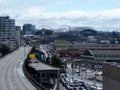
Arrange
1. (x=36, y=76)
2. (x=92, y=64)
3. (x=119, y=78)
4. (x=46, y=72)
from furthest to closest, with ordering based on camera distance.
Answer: (x=92, y=64)
(x=36, y=76)
(x=46, y=72)
(x=119, y=78)

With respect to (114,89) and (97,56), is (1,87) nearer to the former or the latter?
(114,89)

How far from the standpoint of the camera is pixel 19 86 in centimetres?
4194

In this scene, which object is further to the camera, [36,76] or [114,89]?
[36,76]

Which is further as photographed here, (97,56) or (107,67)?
(97,56)

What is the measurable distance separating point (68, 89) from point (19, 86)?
19.3 m

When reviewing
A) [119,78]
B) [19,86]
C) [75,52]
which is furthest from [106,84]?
[75,52]

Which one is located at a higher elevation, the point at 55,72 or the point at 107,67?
the point at 107,67

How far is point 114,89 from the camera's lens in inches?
1198

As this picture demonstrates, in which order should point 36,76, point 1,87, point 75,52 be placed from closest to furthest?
point 1,87 < point 36,76 < point 75,52

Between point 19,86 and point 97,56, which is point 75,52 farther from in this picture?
point 19,86

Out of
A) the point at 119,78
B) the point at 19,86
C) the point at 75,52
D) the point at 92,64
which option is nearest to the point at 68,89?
the point at 19,86

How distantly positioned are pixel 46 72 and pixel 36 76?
37.0 ft

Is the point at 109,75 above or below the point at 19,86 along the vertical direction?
above

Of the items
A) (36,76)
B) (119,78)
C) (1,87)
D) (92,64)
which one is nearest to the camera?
(119,78)
